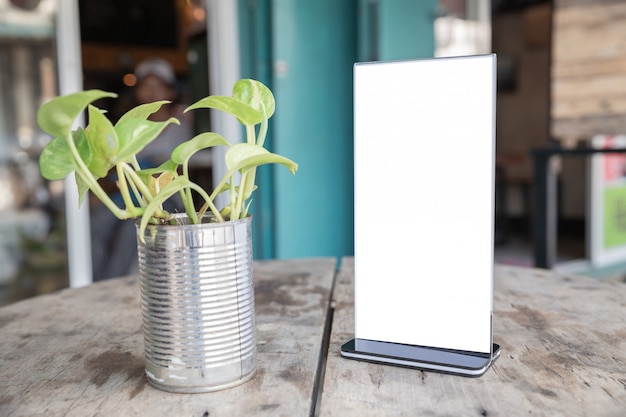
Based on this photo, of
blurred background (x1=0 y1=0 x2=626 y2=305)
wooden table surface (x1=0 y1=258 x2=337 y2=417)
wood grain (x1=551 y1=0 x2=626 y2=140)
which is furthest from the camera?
wood grain (x1=551 y1=0 x2=626 y2=140)

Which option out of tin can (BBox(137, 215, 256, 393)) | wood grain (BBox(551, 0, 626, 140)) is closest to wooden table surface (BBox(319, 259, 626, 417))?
tin can (BBox(137, 215, 256, 393))

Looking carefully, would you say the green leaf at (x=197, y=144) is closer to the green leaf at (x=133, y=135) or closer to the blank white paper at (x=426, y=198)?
the green leaf at (x=133, y=135)

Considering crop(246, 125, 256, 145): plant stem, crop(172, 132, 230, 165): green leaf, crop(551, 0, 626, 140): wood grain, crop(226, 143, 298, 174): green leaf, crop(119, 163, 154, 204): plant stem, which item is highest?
crop(551, 0, 626, 140): wood grain

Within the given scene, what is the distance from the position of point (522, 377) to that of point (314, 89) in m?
2.67

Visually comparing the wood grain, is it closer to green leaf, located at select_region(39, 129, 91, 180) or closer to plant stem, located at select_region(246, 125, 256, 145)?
plant stem, located at select_region(246, 125, 256, 145)

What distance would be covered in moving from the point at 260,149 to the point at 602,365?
479 mm

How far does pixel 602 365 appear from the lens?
73 centimetres

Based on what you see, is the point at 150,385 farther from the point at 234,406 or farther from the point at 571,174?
the point at 571,174

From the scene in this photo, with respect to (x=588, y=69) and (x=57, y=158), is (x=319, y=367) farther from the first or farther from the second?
(x=588, y=69)

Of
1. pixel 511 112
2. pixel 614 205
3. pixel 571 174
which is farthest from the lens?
pixel 511 112

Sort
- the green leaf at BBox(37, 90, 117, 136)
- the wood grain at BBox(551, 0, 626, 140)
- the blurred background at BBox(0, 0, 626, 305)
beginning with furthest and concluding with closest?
the wood grain at BBox(551, 0, 626, 140) < the blurred background at BBox(0, 0, 626, 305) < the green leaf at BBox(37, 90, 117, 136)

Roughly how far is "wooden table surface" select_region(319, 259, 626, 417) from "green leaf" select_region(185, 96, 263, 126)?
305 millimetres

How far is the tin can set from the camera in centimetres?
64

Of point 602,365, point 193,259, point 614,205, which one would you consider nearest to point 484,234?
point 602,365
